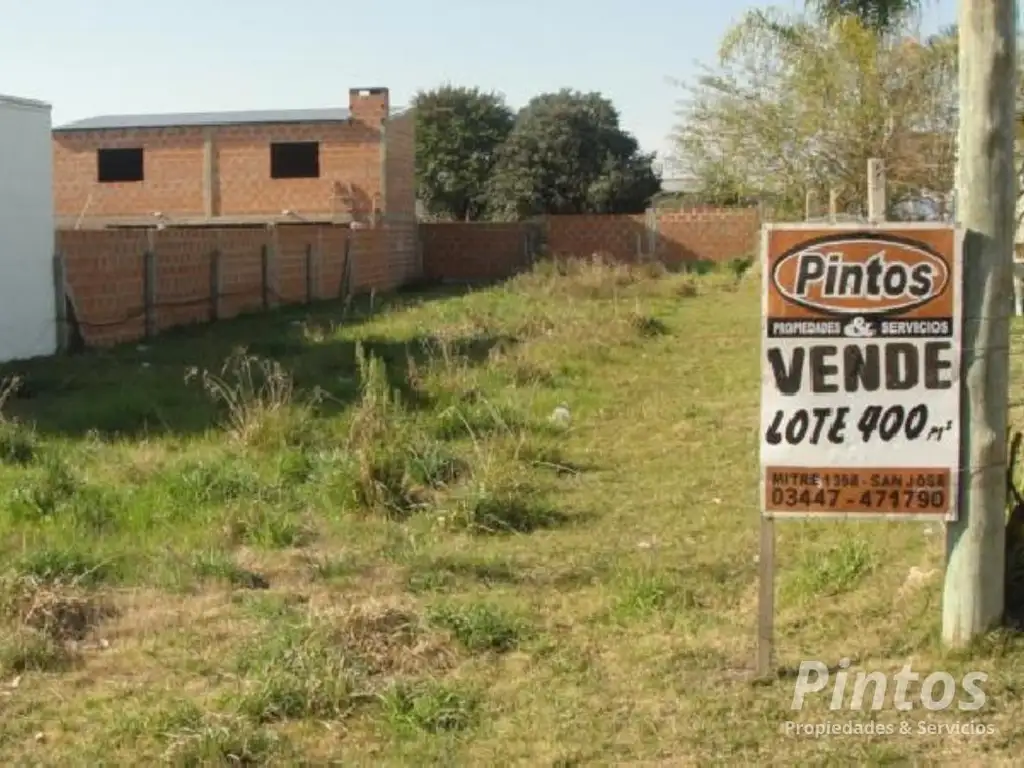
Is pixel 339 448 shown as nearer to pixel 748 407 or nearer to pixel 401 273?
pixel 748 407

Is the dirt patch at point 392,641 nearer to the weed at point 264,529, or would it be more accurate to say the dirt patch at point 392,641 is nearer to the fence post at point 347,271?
the weed at point 264,529

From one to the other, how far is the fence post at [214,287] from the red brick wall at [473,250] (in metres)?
16.0

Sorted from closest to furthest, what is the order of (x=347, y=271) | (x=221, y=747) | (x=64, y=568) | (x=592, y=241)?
(x=221, y=747) → (x=64, y=568) → (x=347, y=271) → (x=592, y=241)

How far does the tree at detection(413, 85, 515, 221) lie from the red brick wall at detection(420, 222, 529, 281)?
1090cm

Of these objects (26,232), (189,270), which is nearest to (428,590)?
(26,232)

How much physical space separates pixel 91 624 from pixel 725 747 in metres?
2.85

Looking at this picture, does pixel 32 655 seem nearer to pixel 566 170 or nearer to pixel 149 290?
pixel 149 290

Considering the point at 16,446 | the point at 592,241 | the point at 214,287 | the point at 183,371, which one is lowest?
the point at 16,446

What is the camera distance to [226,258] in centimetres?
2125

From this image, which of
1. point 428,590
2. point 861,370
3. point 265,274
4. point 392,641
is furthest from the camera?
point 265,274

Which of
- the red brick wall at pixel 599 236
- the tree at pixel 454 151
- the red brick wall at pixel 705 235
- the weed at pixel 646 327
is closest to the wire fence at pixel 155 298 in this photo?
the weed at pixel 646 327

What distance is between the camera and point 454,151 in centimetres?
4919

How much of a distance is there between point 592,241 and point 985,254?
3303 centimetres

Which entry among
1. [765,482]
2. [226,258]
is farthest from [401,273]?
[765,482]
